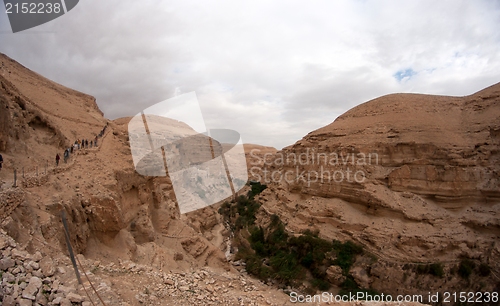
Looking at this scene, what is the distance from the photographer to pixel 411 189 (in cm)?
1559

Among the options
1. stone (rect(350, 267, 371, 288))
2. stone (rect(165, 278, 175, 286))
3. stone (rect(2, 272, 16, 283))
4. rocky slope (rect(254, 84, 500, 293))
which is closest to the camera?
stone (rect(2, 272, 16, 283))

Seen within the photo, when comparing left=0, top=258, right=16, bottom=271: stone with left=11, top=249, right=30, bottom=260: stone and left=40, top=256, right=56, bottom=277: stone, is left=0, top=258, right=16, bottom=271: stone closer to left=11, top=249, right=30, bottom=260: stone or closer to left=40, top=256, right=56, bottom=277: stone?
left=11, top=249, right=30, bottom=260: stone

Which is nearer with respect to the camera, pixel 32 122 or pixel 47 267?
pixel 47 267

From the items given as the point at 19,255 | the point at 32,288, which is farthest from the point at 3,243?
the point at 32,288

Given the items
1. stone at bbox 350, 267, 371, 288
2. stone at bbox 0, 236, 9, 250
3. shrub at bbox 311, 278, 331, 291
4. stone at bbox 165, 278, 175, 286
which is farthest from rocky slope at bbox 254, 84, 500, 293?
stone at bbox 0, 236, 9, 250

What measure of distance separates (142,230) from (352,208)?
40.2 ft

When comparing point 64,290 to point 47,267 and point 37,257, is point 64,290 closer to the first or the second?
point 47,267

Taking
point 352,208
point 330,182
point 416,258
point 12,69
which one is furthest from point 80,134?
point 416,258

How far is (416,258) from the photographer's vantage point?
1326 centimetres

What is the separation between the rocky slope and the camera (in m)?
13.2

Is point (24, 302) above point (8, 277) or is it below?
below

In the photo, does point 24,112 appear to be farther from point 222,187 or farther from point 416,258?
point 222,187

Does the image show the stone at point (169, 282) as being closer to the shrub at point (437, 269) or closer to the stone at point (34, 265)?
the stone at point (34, 265)

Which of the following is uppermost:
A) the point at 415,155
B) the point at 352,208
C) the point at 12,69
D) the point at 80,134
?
the point at 12,69
